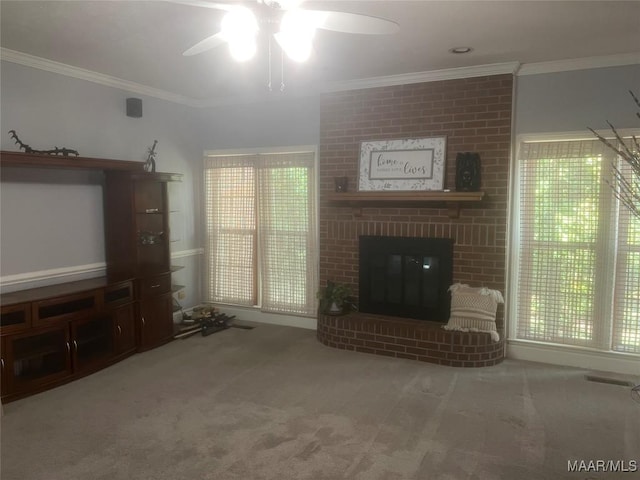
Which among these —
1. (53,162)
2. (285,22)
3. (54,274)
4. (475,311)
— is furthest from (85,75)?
(475,311)

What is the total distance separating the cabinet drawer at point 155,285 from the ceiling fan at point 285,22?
8.78ft

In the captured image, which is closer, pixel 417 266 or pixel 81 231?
pixel 81 231

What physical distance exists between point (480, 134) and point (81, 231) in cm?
363

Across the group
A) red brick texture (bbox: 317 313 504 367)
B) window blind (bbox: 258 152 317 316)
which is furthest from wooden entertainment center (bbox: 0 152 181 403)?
red brick texture (bbox: 317 313 504 367)

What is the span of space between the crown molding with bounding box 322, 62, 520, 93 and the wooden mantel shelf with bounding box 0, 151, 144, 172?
215cm

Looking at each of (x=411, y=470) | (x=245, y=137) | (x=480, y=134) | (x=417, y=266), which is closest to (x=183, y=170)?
(x=245, y=137)

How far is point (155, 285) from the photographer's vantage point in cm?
434

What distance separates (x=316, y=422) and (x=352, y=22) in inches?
92.1

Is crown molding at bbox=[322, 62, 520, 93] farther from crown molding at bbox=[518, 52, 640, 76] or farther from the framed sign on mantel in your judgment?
the framed sign on mantel

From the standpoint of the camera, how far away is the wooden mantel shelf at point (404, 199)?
151 inches

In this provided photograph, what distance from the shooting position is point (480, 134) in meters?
3.98

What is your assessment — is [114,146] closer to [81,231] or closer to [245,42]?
[81,231]

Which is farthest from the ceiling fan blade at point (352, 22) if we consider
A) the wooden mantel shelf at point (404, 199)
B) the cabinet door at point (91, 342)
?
the cabinet door at point (91, 342)

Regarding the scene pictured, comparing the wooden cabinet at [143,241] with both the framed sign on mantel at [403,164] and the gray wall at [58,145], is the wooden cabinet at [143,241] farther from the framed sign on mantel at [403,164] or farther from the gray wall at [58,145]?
the framed sign on mantel at [403,164]
